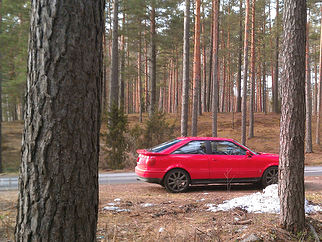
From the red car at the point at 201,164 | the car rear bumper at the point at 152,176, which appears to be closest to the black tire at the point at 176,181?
the red car at the point at 201,164

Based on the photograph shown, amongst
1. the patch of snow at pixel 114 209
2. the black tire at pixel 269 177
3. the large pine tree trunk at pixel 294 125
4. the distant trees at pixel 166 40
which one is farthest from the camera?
the distant trees at pixel 166 40

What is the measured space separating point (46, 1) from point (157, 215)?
4.43 m

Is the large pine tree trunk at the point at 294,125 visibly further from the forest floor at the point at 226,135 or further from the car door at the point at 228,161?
the forest floor at the point at 226,135

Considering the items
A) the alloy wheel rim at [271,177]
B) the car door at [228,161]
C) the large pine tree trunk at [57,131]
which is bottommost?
the alloy wheel rim at [271,177]

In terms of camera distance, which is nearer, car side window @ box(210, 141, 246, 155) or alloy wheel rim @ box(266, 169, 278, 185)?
car side window @ box(210, 141, 246, 155)

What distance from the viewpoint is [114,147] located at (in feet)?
51.0

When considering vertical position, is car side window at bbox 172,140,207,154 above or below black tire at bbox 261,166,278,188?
above

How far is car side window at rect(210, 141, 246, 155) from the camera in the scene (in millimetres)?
9125

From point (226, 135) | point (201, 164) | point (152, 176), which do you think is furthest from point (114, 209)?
point (226, 135)

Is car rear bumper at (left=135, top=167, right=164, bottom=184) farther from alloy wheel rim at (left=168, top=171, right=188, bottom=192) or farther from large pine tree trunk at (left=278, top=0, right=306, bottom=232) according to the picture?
large pine tree trunk at (left=278, top=0, right=306, bottom=232)

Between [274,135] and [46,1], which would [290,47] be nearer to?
[46,1]

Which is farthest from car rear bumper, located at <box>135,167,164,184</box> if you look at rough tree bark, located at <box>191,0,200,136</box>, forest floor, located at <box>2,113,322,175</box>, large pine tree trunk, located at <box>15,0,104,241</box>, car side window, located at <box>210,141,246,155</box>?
rough tree bark, located at <box>191,0,200,136</box>

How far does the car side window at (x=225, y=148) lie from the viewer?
29.9ft

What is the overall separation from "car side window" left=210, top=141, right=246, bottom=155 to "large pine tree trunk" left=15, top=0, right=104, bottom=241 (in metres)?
7.26
